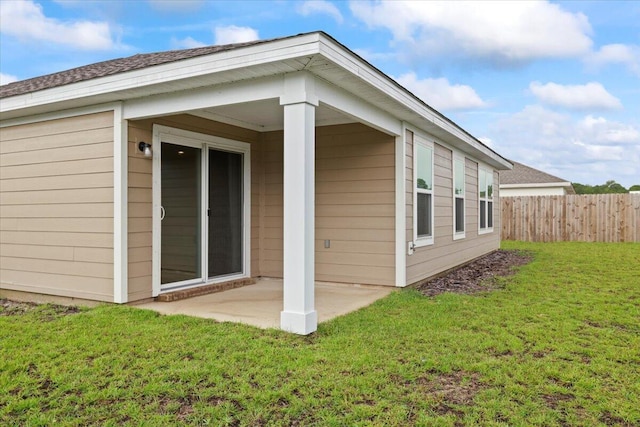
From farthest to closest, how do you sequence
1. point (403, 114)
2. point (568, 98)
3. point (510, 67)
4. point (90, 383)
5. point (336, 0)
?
point (568, 98)
point (510, 67)
point (336, 0)
point (403, 114)
point (90, 383)

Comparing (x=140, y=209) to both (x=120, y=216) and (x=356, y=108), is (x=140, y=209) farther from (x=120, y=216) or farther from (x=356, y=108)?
(x=356, y=108)

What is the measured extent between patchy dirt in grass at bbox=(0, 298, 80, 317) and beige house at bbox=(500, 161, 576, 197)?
18.8m

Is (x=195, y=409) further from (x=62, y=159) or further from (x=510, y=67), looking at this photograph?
(x=510, y=67)

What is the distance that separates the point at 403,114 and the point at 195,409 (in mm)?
4380

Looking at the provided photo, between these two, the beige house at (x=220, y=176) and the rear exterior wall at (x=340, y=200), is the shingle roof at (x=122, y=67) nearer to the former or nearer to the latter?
the beige house at (x=220, y=176)

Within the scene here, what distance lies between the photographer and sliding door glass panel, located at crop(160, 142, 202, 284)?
5.45 meters

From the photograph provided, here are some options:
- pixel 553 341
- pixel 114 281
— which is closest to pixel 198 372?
pixel 114 281

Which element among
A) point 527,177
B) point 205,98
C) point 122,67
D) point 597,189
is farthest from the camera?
point 597,189

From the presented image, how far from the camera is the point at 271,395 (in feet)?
8.64

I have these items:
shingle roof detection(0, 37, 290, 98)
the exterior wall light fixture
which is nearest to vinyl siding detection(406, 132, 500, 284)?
shingle roof detection(0, 37, 290, 98)

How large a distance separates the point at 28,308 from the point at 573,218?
15366 millimetres

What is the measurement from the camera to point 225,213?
6270 millimetres

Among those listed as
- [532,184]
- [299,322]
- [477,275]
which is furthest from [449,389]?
[532,184]

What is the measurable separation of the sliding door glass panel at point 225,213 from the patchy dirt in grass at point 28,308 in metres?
1.67
